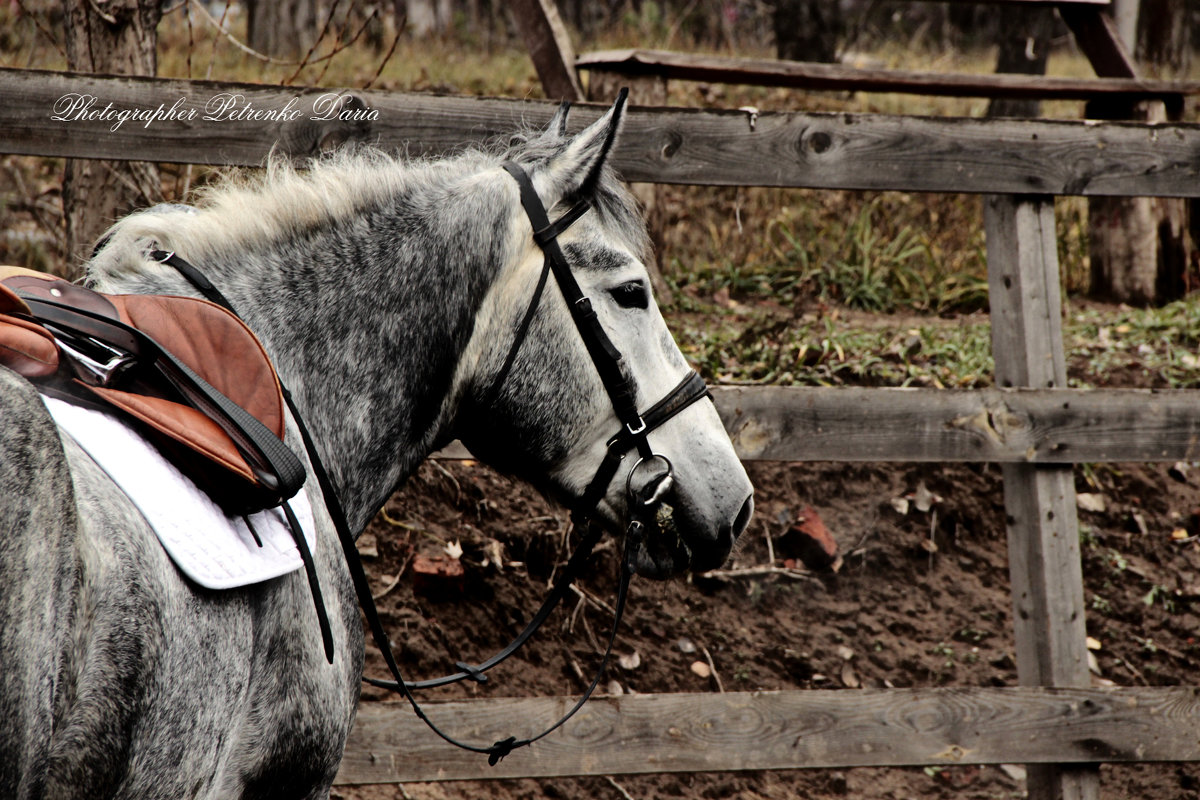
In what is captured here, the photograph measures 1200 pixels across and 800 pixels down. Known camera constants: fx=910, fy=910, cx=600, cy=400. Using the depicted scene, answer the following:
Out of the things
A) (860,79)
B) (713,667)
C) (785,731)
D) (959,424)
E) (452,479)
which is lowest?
(785,731)

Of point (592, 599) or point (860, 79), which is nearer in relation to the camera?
point (592, 599)

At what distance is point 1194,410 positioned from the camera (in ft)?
9.99

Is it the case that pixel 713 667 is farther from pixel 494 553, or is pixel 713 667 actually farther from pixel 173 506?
pixel 173 506

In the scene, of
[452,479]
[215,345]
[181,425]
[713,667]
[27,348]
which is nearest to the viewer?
[27,348]

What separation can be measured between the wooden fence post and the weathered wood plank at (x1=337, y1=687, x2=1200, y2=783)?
137 mm

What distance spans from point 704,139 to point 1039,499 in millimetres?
1627

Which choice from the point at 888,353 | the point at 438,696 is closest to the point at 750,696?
the point at 438,696

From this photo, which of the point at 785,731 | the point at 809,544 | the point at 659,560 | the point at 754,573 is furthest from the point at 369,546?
the point at 659,560

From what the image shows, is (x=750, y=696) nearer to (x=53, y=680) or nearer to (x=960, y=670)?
(x=960, y=670)

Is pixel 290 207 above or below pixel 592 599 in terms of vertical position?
above

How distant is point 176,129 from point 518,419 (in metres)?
1.45

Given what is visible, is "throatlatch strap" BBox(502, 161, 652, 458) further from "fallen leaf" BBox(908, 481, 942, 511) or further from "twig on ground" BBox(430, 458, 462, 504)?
"fallen leaf" BBox(908, 481, 942, 511)

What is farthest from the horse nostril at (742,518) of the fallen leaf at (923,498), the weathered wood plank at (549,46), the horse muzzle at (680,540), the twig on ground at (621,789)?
the fallen leaf at (923,498)

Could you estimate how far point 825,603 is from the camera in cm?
414
